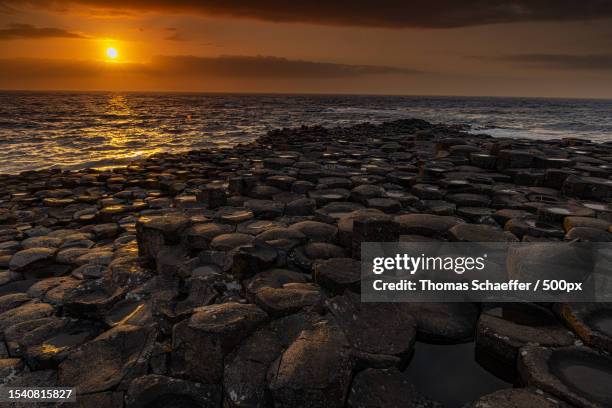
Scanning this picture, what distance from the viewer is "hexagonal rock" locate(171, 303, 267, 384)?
2.23 m

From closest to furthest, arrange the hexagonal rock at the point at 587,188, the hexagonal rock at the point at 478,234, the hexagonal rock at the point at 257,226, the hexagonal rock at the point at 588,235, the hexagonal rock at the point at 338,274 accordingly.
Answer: the hexagonal rock at the point at 338,274
the hexagonal rock at the point at 588,235
the hexagonal rock at the point at 478,234
the hexagonal rock at the point at 257,226
the hexagonal rock at the point at 587,188

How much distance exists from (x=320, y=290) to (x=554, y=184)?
17.4ft

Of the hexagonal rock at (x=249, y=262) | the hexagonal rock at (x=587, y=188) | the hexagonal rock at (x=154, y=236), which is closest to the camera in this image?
the hexagonal rock at (x=249, y=262)

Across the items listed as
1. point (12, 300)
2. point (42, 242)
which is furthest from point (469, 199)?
point (42, 242)

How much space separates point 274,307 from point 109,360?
3.95ft

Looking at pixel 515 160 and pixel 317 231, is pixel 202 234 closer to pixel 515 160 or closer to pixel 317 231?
pixel 317 231

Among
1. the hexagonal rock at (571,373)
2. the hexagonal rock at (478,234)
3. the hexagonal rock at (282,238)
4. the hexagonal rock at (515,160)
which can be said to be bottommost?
the hexagonal rock at (571,373)

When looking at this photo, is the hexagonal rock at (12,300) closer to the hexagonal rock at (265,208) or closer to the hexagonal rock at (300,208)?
the hexagonal rock at (265,208)

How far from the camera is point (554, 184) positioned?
20.1 ft

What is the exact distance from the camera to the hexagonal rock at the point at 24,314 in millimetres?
3043

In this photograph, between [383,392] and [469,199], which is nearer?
[383,392]

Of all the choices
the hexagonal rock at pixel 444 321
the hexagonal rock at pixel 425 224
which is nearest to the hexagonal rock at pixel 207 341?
the hexagonal rock at pixel 444 321

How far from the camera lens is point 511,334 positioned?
244 centimetres

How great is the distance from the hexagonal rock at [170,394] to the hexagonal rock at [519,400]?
151 centimetres
